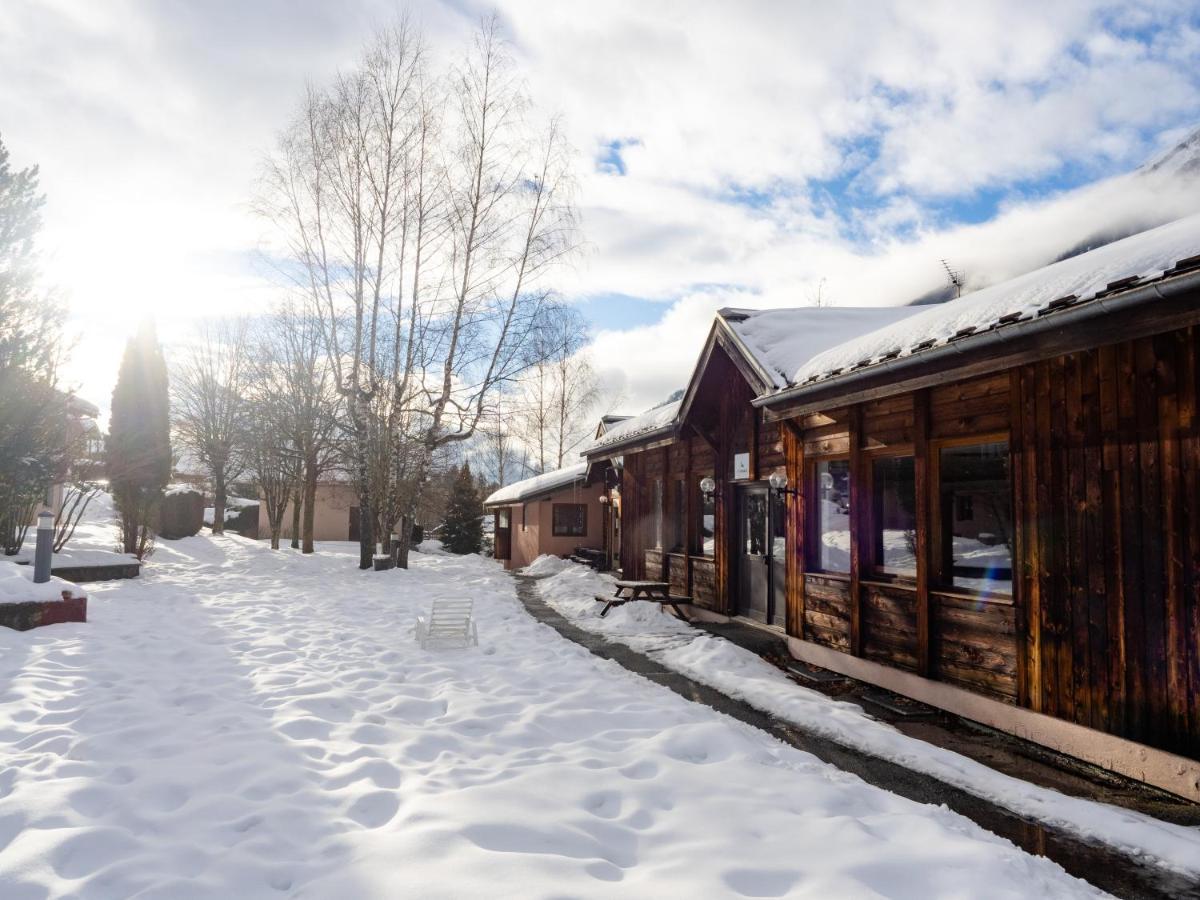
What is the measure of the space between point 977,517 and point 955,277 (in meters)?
7.61

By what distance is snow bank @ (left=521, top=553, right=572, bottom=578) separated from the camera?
19.3m

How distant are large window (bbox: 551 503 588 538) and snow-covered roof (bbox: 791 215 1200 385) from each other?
1597 cm

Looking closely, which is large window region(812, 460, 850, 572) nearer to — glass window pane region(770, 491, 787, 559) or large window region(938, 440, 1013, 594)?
glass window pane region(770, 491, 787, 559)

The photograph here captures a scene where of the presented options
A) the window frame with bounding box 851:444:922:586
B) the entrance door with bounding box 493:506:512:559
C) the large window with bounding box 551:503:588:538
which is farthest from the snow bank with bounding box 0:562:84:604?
the entrance door with bounding box 493:506:512:559

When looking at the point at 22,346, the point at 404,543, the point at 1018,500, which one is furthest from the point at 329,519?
the point at 1018,500

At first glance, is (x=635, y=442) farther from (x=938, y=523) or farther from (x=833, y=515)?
(x=938, y=523)

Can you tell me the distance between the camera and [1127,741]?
4.25 m

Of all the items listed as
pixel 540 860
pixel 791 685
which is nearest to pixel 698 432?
pixel 791 685

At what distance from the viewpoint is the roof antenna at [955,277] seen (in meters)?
11.3

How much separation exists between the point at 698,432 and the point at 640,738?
21.9 ft

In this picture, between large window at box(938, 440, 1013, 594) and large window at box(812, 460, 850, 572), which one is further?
large window at box(812, 460, 850, 572)

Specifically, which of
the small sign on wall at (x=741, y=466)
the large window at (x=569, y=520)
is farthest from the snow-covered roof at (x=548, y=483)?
the small sign on wall at (x=741, y=466)

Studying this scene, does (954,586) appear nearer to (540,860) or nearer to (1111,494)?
(1111,494)

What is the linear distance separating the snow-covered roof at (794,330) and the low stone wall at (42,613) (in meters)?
8.50
